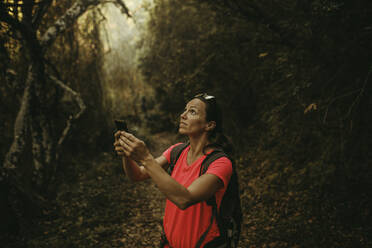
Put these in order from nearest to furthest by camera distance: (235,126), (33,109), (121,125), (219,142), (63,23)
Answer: (121,125)
(219,142)
(33,109)
(63,23)
(235,126)

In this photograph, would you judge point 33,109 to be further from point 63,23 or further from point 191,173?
point 191,173

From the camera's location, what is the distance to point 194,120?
183 centimetres

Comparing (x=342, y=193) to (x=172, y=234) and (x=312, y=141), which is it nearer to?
(x=312, y=141)

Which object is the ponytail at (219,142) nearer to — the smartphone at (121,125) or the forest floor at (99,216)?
the smartphone at (121,125)

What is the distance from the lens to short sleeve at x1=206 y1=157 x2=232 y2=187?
157 centimetres

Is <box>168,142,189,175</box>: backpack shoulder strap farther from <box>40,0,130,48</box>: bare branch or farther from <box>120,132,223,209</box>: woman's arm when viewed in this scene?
<box>40,0,130,48</box>: bare branch

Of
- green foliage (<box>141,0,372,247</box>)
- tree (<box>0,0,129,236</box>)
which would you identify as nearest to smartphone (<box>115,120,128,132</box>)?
green foliage (<box>141,0,372,247</box>)

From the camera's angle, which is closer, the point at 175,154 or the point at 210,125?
the point at 210,125


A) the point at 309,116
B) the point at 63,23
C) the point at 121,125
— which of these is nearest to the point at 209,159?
the point at 121,125

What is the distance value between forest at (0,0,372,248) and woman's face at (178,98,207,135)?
6.66 feet

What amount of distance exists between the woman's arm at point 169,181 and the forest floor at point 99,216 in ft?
12.2

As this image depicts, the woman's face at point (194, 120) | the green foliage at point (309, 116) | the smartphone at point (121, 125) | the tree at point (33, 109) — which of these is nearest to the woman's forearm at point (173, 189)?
the smartphone at point (121, 125)

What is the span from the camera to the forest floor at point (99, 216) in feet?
14.9

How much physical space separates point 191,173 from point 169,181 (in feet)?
1.22
